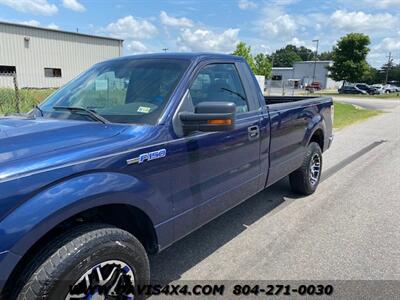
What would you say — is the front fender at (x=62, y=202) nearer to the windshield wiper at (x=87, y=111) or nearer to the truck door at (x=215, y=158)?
the truck door at (x=215, y=158)

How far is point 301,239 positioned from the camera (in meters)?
4.01

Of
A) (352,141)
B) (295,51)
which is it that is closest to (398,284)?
(352,141)

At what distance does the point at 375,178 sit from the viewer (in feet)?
21.3

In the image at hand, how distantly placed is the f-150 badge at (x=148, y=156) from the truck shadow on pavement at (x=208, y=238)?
1.24 m

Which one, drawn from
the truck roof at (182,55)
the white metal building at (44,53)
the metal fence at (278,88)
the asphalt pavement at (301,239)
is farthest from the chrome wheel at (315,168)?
the metal fence at (278,88)

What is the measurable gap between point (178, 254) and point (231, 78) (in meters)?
1.84

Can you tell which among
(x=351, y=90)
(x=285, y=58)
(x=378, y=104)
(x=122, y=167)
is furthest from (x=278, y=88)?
(x=285, y=58)

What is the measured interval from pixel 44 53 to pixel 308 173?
1280 inches

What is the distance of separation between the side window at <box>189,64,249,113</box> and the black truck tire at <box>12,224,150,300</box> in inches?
52.1

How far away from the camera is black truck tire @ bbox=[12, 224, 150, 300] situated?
1954 mm

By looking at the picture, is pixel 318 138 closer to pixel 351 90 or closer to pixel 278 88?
pixel 278 88

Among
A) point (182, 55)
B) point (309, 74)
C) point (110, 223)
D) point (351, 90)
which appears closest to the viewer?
point (110, 223)

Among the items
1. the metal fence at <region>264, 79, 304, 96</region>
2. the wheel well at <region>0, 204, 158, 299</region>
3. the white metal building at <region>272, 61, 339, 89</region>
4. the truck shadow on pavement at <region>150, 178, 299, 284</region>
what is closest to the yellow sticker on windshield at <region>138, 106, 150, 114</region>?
the wheel well at <region>0, 204, 158, 299</region>

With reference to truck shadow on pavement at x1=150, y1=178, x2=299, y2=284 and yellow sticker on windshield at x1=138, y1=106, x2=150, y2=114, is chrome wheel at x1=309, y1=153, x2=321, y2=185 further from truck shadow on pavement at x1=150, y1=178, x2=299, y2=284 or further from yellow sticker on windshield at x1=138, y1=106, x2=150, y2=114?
yellow sticker on windshield at x1=138, y1=106, x2=150, y2=114
